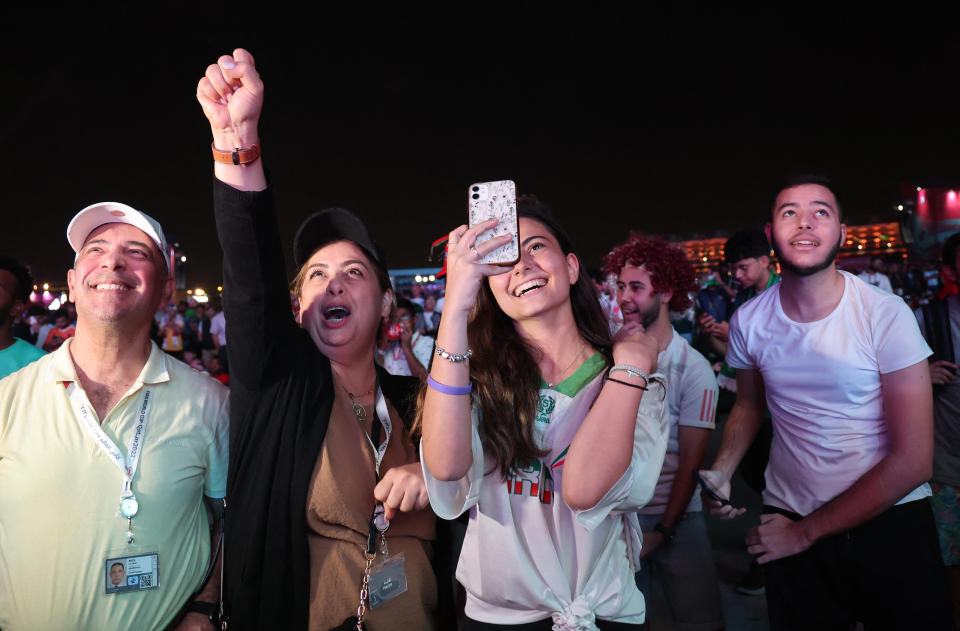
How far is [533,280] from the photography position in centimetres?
206

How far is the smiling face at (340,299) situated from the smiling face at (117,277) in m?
0.55

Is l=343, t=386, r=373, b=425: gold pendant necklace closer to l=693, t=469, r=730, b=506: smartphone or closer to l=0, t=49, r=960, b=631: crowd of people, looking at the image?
l=0, t=49, r=960, b=631: crowd of people

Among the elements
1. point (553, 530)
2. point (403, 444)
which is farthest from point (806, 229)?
point (403, 444)

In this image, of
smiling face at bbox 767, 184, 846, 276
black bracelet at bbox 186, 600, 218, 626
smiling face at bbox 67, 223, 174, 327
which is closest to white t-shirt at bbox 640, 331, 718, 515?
smiling face at bbox 767, 184, 846, 276

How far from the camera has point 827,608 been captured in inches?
98.5

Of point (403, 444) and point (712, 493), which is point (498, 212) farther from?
point (712, 493)

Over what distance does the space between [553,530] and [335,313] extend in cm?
118

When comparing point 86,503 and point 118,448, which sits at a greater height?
point 118,448

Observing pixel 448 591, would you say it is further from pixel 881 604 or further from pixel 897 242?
pixel 897 242

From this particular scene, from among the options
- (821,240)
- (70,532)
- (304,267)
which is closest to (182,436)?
(70,532)

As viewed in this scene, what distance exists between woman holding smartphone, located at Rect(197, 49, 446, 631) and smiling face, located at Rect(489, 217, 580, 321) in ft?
2.14

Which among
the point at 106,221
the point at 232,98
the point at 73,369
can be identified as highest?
the point at 232,98

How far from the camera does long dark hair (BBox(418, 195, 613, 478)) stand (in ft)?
6.44

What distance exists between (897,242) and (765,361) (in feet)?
195
